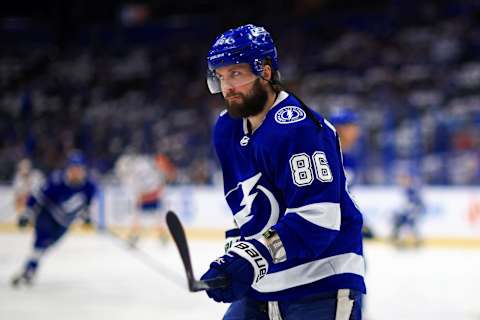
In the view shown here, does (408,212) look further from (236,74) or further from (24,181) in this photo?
(236,74)

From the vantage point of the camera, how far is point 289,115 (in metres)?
1.99

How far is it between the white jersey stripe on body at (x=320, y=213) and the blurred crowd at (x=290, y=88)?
28.0 ft

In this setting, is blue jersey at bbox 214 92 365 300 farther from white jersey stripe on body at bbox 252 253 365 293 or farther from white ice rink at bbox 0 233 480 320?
white ice rink at bbox 0 233 480 320

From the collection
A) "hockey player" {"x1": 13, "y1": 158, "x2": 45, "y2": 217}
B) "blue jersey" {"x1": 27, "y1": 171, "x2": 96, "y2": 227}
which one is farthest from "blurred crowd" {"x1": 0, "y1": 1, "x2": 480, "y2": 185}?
"blue jersey" {"x1": 27, "y1": 171, "x2": 96, "y2": 227}

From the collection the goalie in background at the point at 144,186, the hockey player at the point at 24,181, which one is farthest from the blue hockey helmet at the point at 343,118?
the hockey player at the point at 24,181

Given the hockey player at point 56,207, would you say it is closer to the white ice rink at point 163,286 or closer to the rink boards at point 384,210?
the white ice rink at point 163,286

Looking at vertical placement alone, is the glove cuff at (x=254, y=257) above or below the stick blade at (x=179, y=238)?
below

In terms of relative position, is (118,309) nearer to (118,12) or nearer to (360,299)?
(360,299)

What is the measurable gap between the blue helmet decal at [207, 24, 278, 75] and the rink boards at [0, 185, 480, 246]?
796 cm

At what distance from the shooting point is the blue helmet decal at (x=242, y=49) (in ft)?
6.57

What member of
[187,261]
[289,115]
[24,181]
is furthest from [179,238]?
[24,181]

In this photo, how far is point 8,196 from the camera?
1395 centimetres

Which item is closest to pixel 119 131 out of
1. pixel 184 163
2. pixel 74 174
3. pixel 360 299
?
pixel 184 163

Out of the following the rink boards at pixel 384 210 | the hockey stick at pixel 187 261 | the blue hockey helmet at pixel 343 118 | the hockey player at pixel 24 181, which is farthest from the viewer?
the hockey player at pixel 24 181
